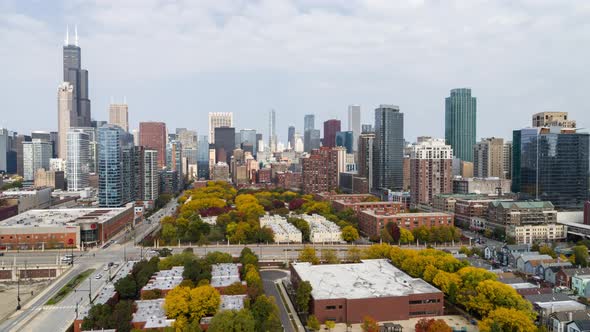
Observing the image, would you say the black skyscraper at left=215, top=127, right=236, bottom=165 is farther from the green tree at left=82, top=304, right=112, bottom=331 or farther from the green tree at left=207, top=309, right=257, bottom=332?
the green tree at left=207, top=309, right=257, bottom=332

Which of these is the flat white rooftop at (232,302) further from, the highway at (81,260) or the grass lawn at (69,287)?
the grass lawn at (69,287)

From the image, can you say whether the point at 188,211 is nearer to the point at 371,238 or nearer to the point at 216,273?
the point at 371,238

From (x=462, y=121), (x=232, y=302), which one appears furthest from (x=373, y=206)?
(x=462, y=121)

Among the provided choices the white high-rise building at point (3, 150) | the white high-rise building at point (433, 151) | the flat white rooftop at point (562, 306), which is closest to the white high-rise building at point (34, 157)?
the white high-rise building at point (3, 150)

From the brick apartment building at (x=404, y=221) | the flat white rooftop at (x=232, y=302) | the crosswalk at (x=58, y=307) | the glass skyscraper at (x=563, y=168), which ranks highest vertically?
the glass skyscraper at (x=563, y=168)

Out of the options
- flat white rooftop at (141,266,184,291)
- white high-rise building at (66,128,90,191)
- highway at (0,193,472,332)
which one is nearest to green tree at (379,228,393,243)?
highway at (0,193,472,332)

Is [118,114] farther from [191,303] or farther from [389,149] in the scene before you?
[191,303]

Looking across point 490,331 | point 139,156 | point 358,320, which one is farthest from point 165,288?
point 139,156
